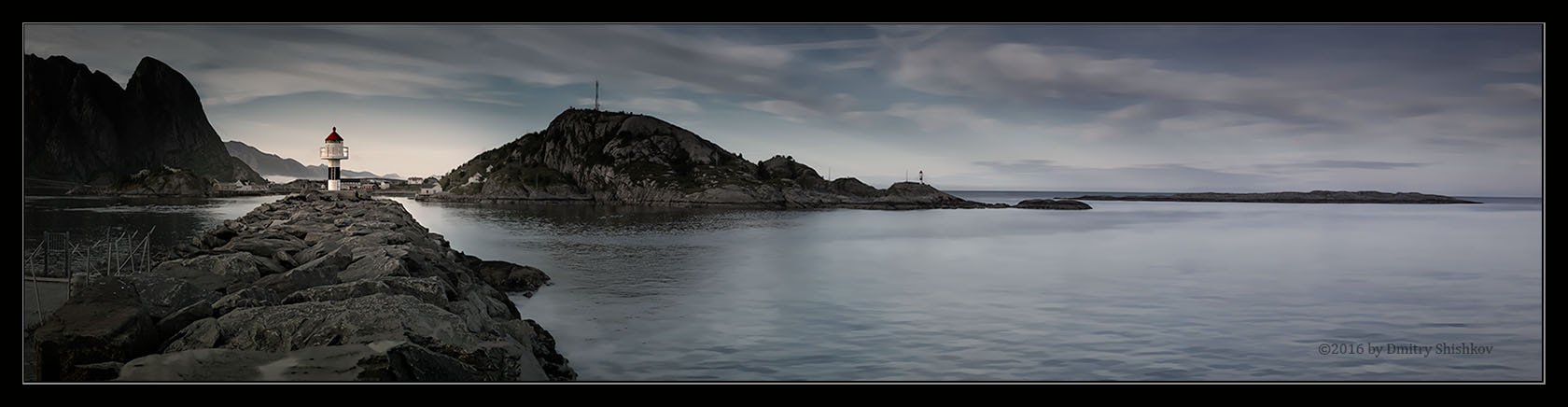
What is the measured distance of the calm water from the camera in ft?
24.3

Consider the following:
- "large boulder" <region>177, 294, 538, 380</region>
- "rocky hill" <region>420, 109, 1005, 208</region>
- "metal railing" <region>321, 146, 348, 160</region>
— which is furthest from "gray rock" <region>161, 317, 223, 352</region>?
"rocky hill" <region>420, 109, 1005, 208</region>

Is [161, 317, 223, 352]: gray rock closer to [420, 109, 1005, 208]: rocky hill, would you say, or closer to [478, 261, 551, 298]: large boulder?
[478, 261, 551, 298]: large boulder

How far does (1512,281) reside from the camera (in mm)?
12281

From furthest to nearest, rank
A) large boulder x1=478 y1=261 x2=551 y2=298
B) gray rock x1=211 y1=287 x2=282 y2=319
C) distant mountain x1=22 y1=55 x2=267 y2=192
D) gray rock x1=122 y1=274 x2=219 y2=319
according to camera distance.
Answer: large boulder x1=478 y1=261 x2=551 y2=298, distant mountain x1=22 y1=55 x2=267 y2=192, gray rock x1=211 y1=287 x2=282 y2=319, gray rock x1=122 y1=274 x2=219 y2=319

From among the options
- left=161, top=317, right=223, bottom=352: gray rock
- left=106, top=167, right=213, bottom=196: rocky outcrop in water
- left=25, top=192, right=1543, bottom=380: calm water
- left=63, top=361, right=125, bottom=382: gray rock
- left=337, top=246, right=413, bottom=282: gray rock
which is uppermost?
left=106, top=167, right=213, bottom=196: rocky outcrop in water

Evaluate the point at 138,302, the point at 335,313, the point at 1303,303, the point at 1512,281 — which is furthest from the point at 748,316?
the point at 1512,281

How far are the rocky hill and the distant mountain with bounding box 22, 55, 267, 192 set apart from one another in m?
61.1

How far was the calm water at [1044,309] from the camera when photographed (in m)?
7.41

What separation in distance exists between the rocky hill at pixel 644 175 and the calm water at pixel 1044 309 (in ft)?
179

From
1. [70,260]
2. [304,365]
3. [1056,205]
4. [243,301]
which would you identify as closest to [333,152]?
[70,260]

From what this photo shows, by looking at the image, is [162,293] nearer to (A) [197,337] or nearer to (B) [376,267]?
(A) [197,337]

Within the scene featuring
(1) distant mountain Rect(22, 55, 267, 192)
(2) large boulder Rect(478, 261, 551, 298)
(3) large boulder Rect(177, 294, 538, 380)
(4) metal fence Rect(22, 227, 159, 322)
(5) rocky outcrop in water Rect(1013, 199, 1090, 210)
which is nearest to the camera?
(3) large boulder Rect(177, 294, 538, 380)
